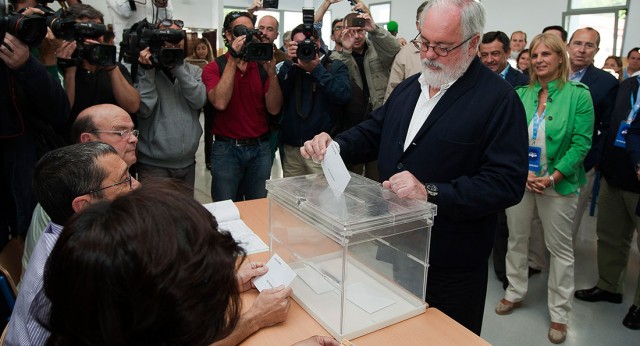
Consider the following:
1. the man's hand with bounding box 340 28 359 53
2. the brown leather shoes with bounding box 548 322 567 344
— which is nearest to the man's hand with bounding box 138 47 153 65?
the man's hand with bounding box 340 28 359 53

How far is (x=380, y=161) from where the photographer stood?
1723 mm

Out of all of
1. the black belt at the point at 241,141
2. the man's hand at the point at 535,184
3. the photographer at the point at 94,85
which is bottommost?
the man's hand at the point at 535,184

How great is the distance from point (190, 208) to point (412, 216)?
676 millimetres

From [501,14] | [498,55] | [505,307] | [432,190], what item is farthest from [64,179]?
[501,14]

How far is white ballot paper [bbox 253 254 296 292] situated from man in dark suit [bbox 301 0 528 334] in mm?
350

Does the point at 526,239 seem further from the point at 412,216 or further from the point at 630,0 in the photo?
the point at 630,0

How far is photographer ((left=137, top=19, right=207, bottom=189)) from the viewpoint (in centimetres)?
249

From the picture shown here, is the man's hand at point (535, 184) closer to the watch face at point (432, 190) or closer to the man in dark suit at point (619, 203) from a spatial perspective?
the man in dark suit at point (619, 203)

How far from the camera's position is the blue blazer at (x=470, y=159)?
1.41m

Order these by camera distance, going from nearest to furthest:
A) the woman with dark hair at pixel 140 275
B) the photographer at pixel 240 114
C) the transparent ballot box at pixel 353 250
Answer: the woman with dark hair at pixel 140 275
the transparent ballot box at pixel 353 250
the photographer at pixel 240 114

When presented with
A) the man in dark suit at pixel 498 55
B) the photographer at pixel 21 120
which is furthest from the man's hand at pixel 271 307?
the man in dark suit at pixel 498 55

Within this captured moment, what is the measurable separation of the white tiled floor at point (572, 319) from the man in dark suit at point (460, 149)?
1001mm

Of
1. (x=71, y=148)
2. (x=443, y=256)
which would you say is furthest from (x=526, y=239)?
(x=71, y=148)

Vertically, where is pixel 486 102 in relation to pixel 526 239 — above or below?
above
